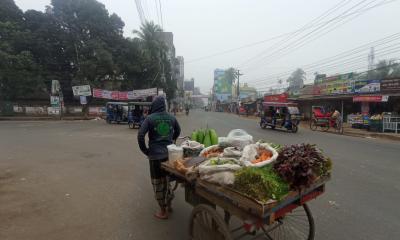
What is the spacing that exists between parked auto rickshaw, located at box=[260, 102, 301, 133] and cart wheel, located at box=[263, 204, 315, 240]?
52.7 ft

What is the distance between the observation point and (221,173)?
294 cm

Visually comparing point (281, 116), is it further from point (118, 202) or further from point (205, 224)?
point (205, 224)

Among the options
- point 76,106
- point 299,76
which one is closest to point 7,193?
point 76,106

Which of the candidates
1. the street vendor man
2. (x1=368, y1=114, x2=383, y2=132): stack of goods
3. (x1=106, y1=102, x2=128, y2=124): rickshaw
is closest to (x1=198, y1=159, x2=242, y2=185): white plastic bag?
the street vendor man

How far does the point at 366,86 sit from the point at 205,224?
24.2 meters

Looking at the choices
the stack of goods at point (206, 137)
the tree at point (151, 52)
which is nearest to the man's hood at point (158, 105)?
the stack of goods at point (206, 137)

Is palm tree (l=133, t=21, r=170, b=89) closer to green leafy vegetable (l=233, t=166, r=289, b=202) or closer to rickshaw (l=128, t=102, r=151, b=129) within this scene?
rickshaw (l=128, t=102, r=151, b=129)

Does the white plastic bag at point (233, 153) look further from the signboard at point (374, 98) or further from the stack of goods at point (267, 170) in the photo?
the signboard at point (374, 98)

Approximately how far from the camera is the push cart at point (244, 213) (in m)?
2.54

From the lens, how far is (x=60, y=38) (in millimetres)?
34156

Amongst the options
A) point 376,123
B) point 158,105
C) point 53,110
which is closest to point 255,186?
point 158,105

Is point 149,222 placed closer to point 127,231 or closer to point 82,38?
point 127,231

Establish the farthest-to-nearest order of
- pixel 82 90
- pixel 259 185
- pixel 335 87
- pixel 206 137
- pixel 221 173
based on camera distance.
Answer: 1. pixel 82 90
2. pixel 335 87
3. pixel 206 137
4. pixel 221 173
5. pixel 259 185

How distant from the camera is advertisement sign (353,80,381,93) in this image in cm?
2205
